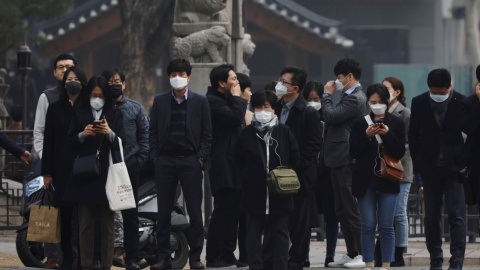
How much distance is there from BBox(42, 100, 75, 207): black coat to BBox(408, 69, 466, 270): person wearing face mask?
297cm

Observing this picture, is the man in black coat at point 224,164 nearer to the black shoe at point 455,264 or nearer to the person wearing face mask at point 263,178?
the person wearing face mask at point 263,178

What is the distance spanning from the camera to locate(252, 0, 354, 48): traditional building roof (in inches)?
1284

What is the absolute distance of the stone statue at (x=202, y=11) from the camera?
15492mm

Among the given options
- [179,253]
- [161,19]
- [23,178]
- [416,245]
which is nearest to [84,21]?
[161,19]

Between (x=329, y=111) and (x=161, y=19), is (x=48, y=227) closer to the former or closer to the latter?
(x=329, y=111)

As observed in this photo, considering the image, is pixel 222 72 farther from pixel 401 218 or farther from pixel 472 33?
pixel 472 33

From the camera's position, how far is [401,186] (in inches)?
464

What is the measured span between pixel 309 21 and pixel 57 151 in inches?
898

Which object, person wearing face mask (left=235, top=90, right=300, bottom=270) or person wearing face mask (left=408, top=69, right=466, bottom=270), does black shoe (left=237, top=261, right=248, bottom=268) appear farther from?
person wearing face mask (left=408, top=69, right=466, bottom=270)

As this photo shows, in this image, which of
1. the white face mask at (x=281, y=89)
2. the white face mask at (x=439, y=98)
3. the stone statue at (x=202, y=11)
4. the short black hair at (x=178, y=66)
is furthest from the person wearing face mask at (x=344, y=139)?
the stone statue at (x=202, y=11)

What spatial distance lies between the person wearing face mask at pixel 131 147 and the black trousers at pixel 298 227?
137cm

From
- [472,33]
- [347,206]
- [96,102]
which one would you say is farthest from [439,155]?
[472,33]

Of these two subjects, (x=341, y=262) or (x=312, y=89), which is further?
(x=312, y=89)

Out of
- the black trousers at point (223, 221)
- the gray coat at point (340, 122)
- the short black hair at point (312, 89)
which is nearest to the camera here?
the gray coat at point (340, 122)
